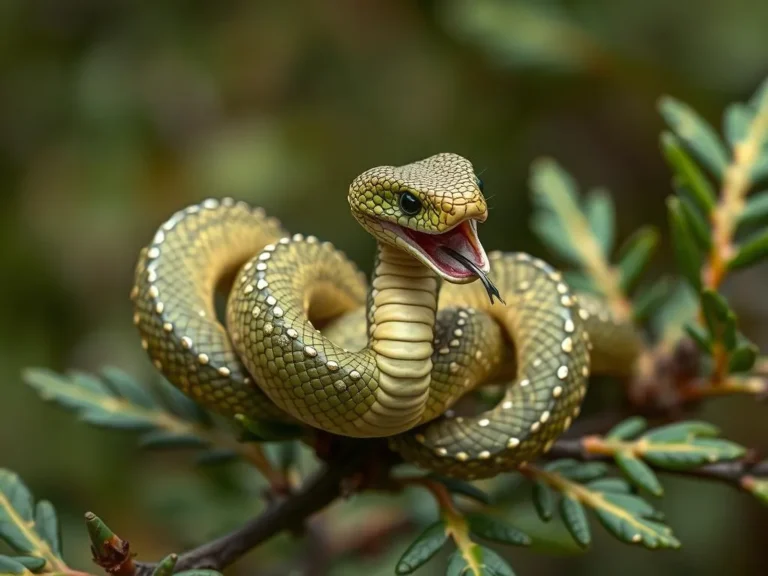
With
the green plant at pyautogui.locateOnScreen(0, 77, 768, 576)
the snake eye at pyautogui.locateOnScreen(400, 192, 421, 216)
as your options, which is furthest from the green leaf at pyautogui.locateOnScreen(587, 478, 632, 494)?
the snake eye at pyautogui.locateOnScreen(400, 192, 421, 216)

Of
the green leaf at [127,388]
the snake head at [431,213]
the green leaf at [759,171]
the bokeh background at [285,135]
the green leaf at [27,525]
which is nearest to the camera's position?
the snake head at [431,213]

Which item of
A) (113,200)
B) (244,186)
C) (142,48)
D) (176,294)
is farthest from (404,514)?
(142,48)

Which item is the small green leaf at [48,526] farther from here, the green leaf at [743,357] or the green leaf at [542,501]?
the green leaf at [743,357]

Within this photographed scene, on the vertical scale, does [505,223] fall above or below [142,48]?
below

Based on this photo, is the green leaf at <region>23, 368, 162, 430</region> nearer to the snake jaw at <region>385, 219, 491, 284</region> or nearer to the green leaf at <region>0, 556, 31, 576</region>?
the green leaf at <region>0, 556, 31, 576</region>

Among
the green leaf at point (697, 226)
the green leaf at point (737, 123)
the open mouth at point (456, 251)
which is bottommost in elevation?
the green leaf at point (697, 226)

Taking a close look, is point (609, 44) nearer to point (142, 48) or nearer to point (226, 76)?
point (226, 76)

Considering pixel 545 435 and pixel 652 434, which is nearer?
pixel 545 435

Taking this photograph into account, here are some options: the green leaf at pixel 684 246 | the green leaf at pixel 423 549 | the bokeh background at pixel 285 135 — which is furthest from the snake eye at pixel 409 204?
the bokeh background at pixel 285 135
